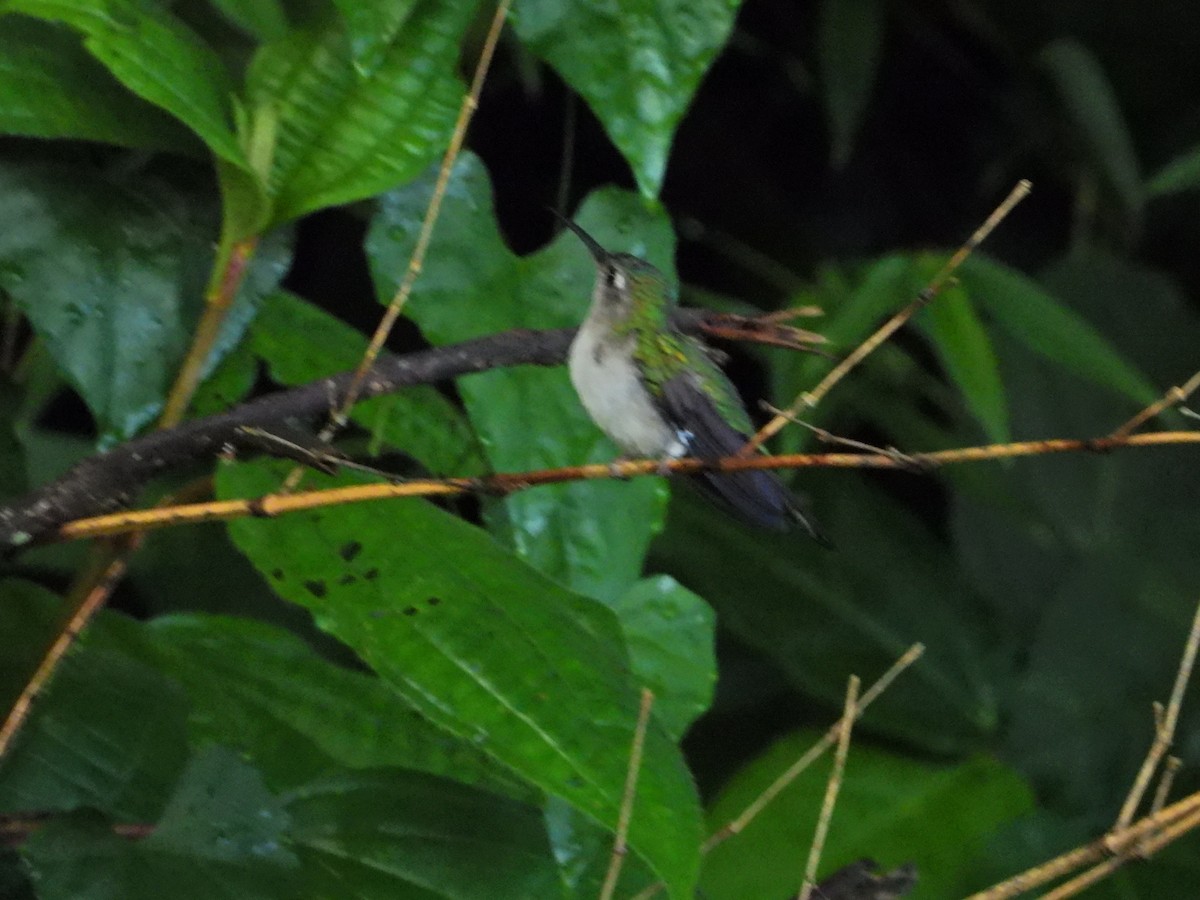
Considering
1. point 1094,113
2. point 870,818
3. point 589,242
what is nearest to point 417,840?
point 589,242

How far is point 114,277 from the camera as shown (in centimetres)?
74

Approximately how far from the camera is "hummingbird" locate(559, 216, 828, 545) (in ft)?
2.50

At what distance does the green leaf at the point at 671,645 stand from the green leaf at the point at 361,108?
297mm

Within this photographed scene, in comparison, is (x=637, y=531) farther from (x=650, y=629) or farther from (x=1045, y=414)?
(x=1045, y=414)

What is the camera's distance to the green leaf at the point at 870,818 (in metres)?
1.27

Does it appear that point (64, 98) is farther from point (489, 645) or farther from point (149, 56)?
point (489, 645)

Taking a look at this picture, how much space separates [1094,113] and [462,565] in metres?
1.39

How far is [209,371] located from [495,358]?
22 centimetres

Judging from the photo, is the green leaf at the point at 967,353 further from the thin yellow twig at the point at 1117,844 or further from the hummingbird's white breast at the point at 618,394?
the thin yellow twig at the point at 1117,844

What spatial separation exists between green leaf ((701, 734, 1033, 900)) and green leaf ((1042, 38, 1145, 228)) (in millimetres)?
836

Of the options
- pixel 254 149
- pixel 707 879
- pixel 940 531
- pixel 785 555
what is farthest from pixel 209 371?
pixel 940 531

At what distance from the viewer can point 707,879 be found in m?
1.27

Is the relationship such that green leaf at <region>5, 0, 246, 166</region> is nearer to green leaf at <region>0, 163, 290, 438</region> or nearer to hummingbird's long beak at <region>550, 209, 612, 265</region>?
green leaf at <region>0, 163, 290, 438</region>

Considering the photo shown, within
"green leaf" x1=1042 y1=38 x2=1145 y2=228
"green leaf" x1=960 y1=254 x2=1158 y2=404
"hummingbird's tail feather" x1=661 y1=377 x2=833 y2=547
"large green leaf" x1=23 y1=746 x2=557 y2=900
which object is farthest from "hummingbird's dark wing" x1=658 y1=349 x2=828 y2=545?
"green leaf" x1=1042 y1=38 x2=1145 y2=228
